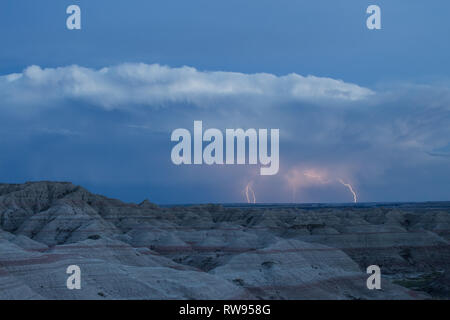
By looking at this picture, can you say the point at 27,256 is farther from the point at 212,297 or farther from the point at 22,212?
the point at 22,212

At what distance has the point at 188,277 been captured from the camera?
3606cm

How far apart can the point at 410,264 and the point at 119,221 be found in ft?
207

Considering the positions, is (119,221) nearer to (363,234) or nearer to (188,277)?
(363,234)

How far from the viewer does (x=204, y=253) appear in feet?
240

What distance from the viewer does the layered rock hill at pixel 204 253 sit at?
33156mm

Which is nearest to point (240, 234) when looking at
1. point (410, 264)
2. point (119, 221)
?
point (410, 264)

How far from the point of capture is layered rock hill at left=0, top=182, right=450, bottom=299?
33156 mm

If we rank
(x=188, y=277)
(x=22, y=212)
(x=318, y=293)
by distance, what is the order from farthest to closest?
(x=22, y=212) → (x=318, y=293) → (x=188, y=277)
